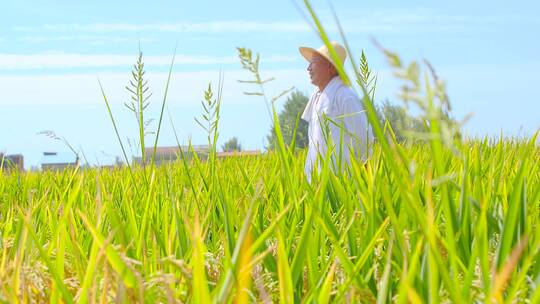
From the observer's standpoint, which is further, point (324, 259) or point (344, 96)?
point (344, 96)

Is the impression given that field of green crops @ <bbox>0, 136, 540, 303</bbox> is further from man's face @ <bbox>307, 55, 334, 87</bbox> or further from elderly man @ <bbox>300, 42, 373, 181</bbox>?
man's face @ <bbox>307, 55, 334, 87</bbox>

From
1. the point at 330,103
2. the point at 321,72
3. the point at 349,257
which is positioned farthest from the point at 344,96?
the point at 349,257

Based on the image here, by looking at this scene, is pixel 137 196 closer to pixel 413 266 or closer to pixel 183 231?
pixel 183 231

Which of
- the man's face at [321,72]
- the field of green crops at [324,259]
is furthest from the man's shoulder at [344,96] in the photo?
the field of green crops at [324,259]

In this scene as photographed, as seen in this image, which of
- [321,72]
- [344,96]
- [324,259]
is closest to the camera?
[324,259]

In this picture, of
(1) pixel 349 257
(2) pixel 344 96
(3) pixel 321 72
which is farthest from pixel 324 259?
(3) pixel 321 72

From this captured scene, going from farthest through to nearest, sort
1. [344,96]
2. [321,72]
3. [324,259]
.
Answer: [321,72] → [344,96] → [324,259]

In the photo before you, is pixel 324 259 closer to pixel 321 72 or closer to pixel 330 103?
pixel 330 103

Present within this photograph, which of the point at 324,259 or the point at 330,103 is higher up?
the point at 330,103

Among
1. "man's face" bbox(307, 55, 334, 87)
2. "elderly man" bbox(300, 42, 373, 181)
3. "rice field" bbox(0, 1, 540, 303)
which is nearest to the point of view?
"rice field" bbox(0, 1, 540, 303)

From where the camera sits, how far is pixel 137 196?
88.9 inches

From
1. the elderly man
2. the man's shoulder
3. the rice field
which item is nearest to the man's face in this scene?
the elderly man

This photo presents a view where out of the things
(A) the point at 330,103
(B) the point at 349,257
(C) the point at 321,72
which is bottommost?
(B) the point at 349,257

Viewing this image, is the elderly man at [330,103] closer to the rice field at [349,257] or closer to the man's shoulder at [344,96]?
the man's shoulder at [344,96]
